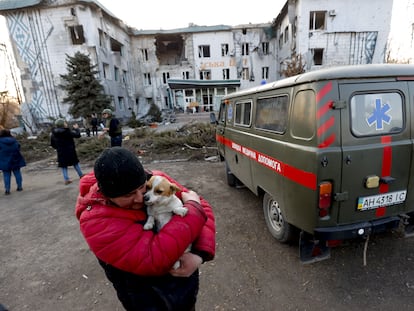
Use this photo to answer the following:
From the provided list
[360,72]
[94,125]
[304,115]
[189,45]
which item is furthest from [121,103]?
[360,72]

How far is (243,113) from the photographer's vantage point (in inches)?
150

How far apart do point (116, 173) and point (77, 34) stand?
2422cm

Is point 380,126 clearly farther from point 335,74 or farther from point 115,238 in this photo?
point 115,238

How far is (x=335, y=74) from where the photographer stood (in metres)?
1.93

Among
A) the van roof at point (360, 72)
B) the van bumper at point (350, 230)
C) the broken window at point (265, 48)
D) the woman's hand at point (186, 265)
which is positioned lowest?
the van bumper at point (350, 230)

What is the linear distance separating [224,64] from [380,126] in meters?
27.1

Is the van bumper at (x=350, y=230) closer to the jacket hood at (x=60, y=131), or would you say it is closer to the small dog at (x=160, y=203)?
the small dog at (x=160, y=203)

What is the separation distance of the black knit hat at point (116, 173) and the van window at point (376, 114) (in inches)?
77.3

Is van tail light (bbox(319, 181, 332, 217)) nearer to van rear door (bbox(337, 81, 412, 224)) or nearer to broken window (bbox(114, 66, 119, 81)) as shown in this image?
van rear door (bbox(337, 81, 412, 224))

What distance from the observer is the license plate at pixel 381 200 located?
2.11 meters

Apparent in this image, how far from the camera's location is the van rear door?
1.97 meters

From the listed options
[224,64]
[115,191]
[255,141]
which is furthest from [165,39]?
[115,191]

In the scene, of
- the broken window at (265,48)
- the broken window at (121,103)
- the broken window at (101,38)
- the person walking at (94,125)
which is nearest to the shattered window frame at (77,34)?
the broken window at (101,38)

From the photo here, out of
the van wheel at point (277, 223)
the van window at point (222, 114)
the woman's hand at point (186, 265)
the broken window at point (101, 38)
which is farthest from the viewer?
the broken window at point (101, 38)
